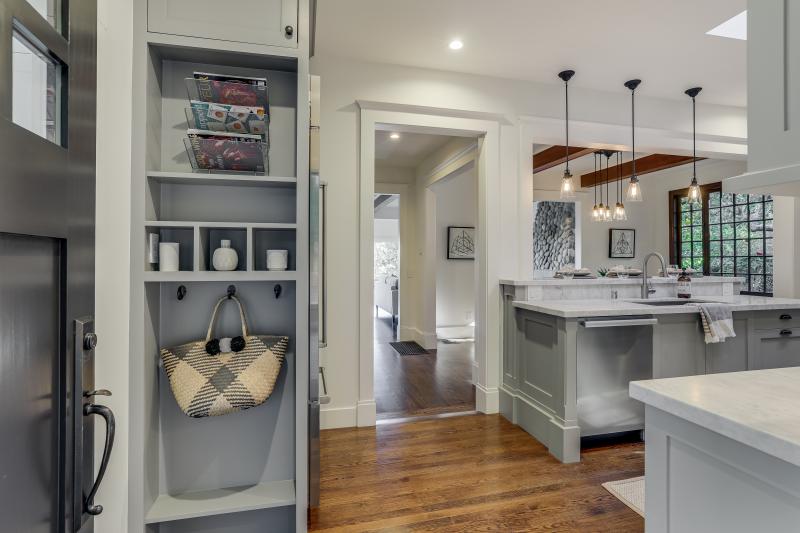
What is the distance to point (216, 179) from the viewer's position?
142 cm

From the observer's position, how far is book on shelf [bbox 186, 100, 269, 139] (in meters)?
1.37

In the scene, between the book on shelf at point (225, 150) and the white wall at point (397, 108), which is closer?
the book on shelf at point (225, 150)

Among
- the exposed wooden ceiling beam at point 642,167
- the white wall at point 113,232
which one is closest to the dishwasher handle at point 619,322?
the white wall at point 113,232

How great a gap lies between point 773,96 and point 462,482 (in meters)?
2.14

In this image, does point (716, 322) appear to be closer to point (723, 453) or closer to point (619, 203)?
point (619, 203)

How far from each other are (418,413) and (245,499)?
1.91 metres

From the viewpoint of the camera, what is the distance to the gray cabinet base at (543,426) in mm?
2457

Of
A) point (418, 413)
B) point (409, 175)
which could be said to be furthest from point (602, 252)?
point (418, 413)

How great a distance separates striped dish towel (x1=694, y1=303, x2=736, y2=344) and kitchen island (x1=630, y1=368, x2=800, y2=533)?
188cm

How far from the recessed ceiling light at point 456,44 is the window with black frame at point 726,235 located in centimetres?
460

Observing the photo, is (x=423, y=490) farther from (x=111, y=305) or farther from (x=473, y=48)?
(x=473, y=48)

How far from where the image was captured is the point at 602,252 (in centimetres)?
719

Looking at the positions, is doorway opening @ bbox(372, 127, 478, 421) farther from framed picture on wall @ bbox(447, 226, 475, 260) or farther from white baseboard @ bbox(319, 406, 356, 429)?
white baseboard @ bbox(319, 406, 356, 429)

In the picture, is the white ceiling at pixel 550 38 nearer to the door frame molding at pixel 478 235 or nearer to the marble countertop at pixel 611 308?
the door frame molding at pixel 478 235
